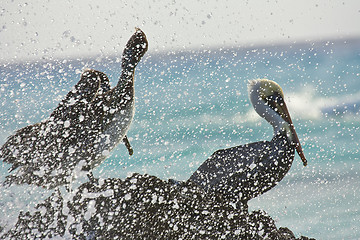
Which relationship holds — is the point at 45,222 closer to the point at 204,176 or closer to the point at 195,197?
the point at 195,197

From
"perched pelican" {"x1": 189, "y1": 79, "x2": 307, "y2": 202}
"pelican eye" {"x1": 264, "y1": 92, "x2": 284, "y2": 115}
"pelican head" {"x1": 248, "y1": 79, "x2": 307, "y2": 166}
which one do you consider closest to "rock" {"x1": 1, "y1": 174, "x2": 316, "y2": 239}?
"perched pelican" {"x1": 189, "y1": 79, "x2": 307, "y2": 202}

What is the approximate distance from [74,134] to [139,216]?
3.42ft

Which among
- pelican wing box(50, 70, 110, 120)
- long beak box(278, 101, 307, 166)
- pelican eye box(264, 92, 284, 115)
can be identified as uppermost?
pelican wing box(50, 70, 110, 120)

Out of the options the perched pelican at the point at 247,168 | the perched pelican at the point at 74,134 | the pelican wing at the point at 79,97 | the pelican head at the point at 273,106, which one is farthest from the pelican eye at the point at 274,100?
the pelican wing at the point at 79,97

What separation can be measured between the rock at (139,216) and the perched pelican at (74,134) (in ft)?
1.71

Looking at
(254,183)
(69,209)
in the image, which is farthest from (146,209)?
(254,183)

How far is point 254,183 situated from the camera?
334cm

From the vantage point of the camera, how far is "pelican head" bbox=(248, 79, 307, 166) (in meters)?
3.88

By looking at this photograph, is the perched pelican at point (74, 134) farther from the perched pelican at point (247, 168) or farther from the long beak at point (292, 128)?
the long beak at point (292, 128)

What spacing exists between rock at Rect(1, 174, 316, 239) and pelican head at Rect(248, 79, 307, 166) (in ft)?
4.77

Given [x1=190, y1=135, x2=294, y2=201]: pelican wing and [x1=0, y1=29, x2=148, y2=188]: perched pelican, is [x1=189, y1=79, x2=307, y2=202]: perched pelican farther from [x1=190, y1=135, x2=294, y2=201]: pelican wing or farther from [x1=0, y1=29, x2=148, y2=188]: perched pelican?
[x1=0, y1=29, x2=148, y2=188]: perched pelican

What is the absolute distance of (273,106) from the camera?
13.3 ft

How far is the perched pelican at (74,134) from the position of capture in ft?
9.92

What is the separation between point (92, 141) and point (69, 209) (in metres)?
0.79
